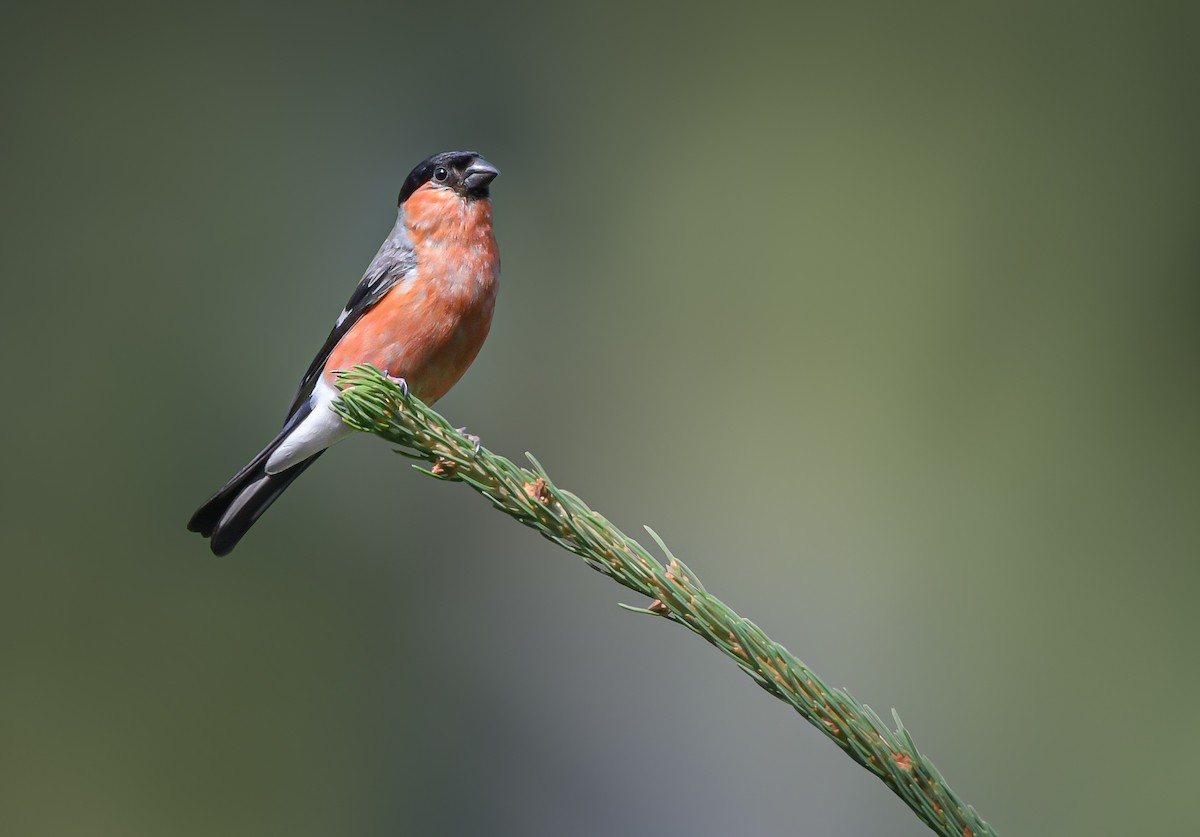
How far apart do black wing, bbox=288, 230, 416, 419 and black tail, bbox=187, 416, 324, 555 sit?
17 centimetres

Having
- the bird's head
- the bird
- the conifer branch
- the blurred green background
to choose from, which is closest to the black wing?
the bird

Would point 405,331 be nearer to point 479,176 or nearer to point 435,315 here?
point 435,315

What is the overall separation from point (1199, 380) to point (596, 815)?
2888 millimetres

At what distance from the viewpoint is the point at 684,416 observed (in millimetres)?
4180

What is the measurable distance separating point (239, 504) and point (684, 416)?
259 centimetres

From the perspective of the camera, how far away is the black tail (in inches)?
69.4

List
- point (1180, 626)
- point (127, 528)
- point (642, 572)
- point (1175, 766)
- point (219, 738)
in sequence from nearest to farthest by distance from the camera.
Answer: point (642, 572)
point (1175, 766)
point (1180, 626)
point (219, 738)
point (127, 528)

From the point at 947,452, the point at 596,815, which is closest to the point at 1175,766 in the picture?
the point at 947,452

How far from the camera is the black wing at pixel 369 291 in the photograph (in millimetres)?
1967

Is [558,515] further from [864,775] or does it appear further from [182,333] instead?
[182,333]

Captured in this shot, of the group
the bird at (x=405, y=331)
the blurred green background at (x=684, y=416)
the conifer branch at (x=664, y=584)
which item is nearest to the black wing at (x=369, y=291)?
the bird at (x=405, y=331)

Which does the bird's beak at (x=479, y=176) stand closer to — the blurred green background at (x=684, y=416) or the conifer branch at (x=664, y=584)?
the conifer branch at (x=664, y=584)

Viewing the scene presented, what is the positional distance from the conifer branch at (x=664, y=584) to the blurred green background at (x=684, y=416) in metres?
2.53

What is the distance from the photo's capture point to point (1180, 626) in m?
3.47
